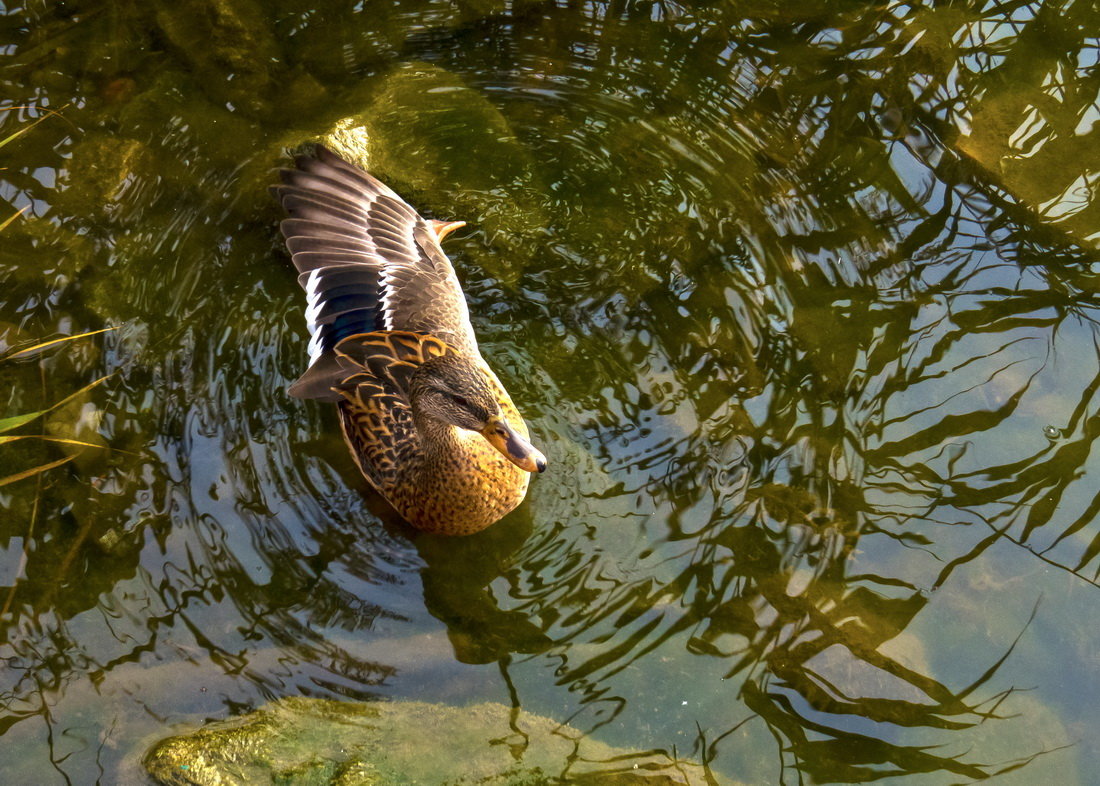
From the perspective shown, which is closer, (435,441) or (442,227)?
(435,441)

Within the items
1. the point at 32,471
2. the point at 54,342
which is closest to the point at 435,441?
the point at 32,471

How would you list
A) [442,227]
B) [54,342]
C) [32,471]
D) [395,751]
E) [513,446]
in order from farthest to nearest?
1. [442,227]
2. [54,342]
3. [32,471]
4. [513,446]
5. [395,751]

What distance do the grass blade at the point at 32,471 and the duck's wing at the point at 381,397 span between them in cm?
113

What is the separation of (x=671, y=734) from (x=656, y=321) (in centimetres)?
194

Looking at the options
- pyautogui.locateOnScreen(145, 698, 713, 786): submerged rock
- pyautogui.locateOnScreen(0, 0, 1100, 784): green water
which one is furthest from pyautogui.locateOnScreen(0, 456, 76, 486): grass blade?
pyautogui.locateOnScreen(145, 698, 713, 786): submerged rock

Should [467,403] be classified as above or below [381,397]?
above

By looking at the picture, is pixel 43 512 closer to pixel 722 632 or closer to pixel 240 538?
pixel 240 538

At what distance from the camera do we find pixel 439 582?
14.2 ft

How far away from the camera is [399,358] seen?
15.4 ft

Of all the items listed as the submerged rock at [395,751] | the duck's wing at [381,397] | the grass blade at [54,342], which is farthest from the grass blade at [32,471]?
the submerged rock at [395,751]

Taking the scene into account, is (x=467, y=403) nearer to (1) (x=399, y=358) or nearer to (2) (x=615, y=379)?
(1) (x=399, y=358)

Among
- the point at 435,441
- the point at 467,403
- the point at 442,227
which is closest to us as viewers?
the point at 467,403

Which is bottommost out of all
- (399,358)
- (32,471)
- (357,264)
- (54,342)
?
(32,471)

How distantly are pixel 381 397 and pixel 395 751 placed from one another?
150 centimetres
